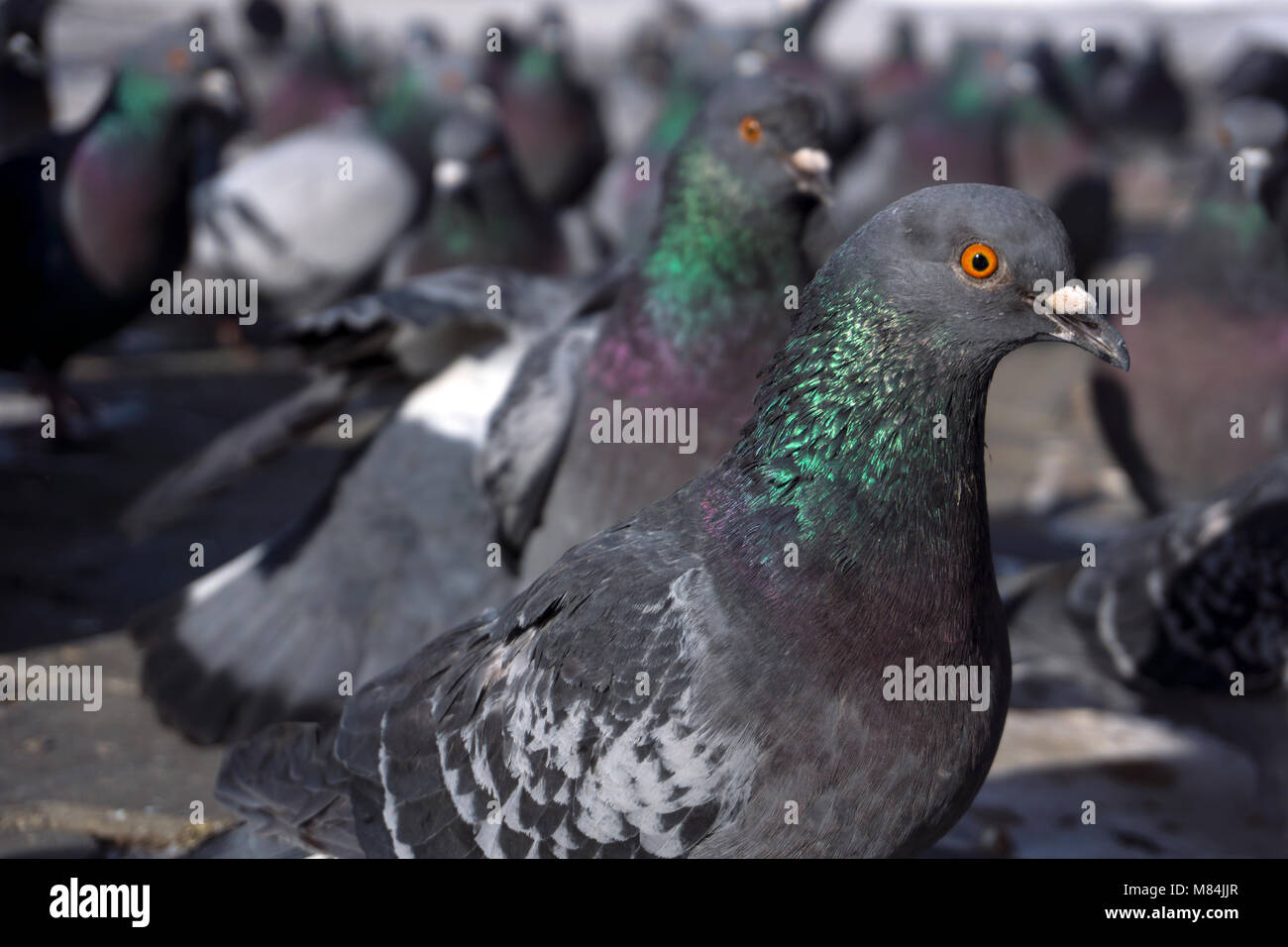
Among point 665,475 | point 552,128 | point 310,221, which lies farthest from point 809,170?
point 552,128

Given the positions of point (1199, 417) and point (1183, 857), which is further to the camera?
point (1199, 417)

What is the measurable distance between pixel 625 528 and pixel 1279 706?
2.42m

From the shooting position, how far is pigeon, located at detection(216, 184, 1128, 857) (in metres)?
2.57

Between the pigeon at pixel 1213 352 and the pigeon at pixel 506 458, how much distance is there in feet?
8.64

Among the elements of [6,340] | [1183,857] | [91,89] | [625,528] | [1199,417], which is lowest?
A: [1183,857]

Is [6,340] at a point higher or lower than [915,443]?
higher

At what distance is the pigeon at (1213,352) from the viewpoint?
575 centimetres

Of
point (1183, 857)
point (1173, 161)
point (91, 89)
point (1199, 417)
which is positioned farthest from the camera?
point (1173, 161)

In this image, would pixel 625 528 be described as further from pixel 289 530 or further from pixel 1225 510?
pixel 1225 510

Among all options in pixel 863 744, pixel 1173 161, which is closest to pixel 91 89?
pixel 1173 161

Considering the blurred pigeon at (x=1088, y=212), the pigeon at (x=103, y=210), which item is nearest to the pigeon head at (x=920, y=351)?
the pigeon at (x=103, y=210)

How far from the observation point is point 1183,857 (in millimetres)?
3957

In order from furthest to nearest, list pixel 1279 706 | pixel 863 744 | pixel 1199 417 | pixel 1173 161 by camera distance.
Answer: pixel 1173 161 → pixel 1199 417 → pixel 1279 706 → pixel 863 744

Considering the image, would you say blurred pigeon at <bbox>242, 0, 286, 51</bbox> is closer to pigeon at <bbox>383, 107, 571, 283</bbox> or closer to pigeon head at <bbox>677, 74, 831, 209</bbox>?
pigeon at <bbox>383, 107, 571, 283</bbox>
